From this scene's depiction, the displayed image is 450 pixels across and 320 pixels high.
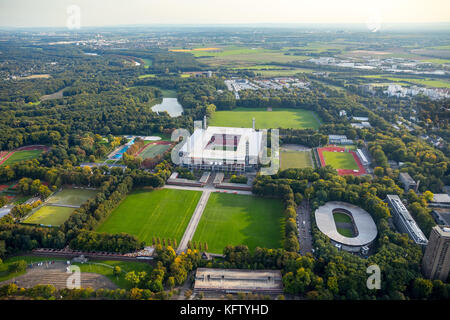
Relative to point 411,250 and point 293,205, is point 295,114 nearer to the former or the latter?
point 293,205

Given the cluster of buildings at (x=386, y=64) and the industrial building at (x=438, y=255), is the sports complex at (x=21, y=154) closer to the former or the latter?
the industrial building at (x=438, y=255)

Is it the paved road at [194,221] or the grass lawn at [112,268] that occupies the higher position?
the paved road at [194,221]

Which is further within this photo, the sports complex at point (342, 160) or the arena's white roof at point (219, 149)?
the arena's white roof at point (219, 149)

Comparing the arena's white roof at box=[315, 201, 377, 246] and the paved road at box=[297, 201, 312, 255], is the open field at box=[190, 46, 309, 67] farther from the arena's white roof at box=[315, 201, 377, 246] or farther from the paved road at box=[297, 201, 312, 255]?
the arena's white roof at box=[315, 201, 377, 246]

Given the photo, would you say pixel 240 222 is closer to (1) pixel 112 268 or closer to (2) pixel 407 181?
(1) pixel 112 268

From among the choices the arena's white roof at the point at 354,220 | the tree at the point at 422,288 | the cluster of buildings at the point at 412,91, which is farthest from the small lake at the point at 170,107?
the tree at the point at 422,288

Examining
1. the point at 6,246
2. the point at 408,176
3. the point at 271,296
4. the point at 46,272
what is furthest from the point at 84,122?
the point at 408,176

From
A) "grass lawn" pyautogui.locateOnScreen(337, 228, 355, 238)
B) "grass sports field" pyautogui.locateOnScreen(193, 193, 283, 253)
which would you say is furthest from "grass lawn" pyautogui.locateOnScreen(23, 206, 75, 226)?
"grass lawn" pyautogui.locateOnScreen(337, 228, 355, 238)
